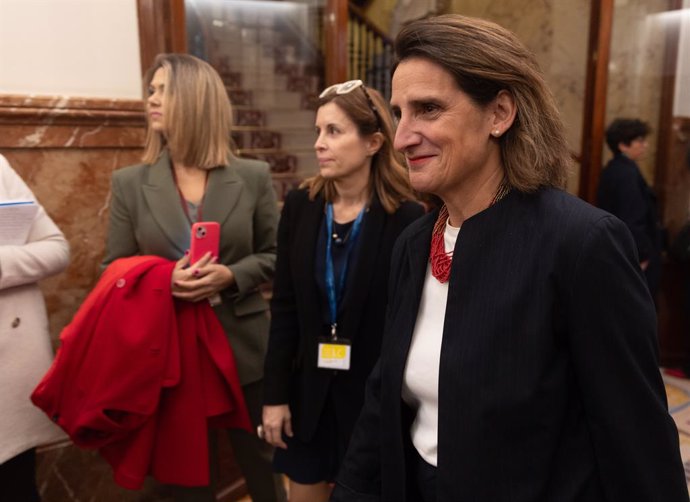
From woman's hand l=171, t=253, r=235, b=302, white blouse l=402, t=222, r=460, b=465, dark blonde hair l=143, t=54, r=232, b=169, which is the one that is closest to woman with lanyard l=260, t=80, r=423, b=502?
woman's hand l=171, t=253, r=235, b=302

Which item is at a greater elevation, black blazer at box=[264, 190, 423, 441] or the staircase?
the staircase

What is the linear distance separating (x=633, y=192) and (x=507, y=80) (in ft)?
12.7

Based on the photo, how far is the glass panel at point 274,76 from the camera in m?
4.93

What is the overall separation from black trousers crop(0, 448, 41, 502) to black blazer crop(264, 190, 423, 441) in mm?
945

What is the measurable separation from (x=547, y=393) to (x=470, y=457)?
179 mm

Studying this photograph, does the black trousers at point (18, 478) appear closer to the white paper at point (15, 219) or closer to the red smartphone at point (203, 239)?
the white paper at point (15, 219)

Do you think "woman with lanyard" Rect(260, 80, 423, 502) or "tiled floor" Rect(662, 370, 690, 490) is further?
"tiled floor" Rect(662, 370, 690, 490)

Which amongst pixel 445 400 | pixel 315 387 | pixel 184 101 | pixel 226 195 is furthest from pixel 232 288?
pixel 445 400

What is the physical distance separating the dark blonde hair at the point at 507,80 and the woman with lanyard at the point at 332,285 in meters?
0.75

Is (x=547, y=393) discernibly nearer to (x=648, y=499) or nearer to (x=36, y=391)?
(x=648, y=499)

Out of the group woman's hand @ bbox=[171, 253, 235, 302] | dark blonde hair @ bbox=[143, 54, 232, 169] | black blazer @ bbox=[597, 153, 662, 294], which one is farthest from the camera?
black blazer @ bbox=[597, 153, 662, 294]

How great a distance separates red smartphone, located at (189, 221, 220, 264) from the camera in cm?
209

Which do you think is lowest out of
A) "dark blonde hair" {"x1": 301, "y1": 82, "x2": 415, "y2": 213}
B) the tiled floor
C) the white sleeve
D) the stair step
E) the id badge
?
the tiled floor

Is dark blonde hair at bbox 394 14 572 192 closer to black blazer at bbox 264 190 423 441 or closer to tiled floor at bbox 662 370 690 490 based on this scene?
black blazer at bbox 264 190 423 441
